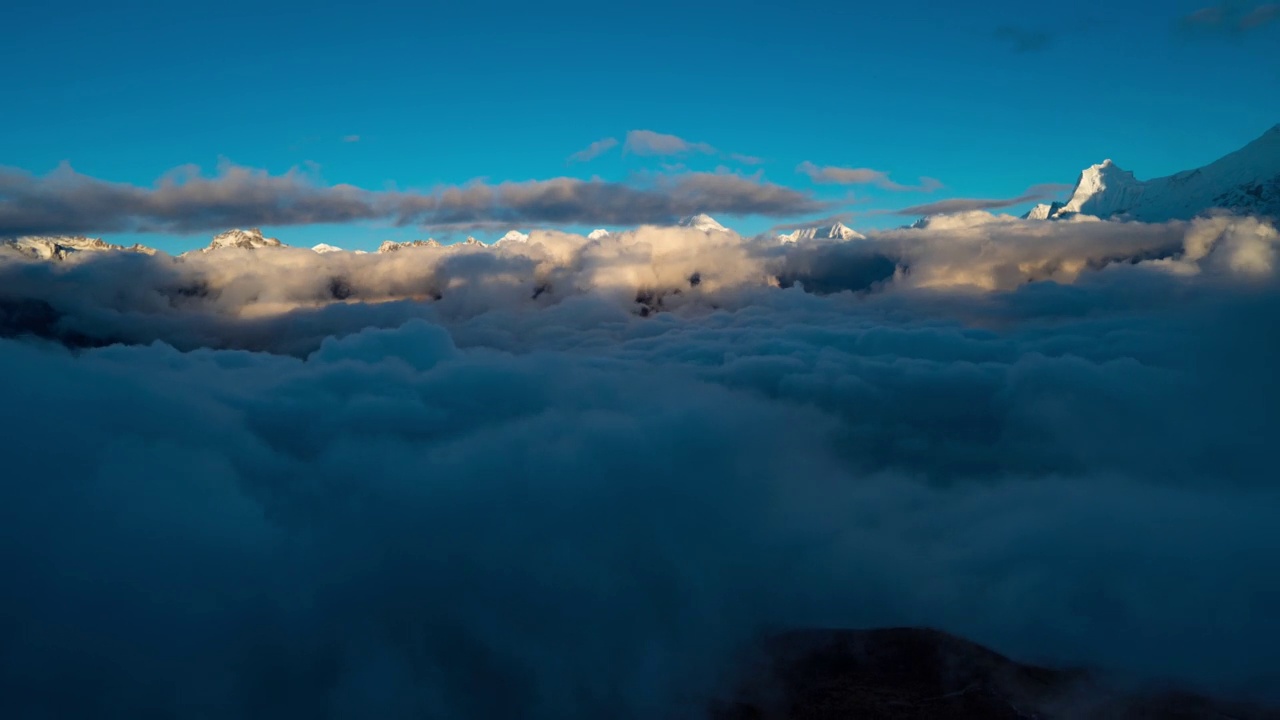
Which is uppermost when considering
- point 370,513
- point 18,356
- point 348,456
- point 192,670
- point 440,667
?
point 18,356

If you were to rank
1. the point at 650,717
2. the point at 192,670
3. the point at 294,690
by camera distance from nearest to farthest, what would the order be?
A: the point at 192,670
the point at 294,690
the point at 650,717

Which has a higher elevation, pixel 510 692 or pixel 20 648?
pixel 20 648

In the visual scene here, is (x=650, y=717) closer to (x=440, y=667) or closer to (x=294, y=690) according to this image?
(x=440, y=667)

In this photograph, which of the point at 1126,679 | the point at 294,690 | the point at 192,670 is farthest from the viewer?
the point at 1126,679

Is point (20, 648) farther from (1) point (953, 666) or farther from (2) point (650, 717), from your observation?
(1) point (953, 666)

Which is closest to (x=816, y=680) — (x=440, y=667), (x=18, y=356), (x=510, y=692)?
(x=510, y=692)

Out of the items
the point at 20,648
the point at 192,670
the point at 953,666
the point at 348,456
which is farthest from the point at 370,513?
the point at 953,666

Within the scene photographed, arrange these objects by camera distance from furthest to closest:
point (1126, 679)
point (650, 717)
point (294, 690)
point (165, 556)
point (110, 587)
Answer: point (1126, 679)
point (650, 717)
point (294, 690)
point (165, 556)
point (110, 587)

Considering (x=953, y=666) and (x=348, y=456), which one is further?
(x=953, y=666)

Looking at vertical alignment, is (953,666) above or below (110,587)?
below
